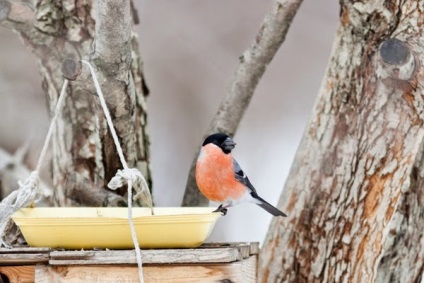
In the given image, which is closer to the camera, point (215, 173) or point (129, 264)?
point (129, 264)

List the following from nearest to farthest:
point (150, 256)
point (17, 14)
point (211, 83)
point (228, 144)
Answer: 1. point (150, 256)
2. point (228, 144)
3. point (17, 14)
4. point (211, 83)

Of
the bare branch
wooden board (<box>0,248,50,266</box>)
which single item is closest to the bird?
wooden board (<box>0,248,50,266</box>)

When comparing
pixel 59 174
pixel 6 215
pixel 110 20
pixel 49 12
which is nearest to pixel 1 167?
pixel 59 174

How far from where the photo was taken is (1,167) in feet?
10.7

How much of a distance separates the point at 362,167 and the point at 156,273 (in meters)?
0.93

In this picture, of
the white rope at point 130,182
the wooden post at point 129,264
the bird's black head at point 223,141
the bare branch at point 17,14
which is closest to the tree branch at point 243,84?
the bare branch at point 17,14

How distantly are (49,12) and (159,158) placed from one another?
1.60m

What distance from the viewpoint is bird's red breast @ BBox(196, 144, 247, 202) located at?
6.15 ft

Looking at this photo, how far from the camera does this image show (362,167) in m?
2.32

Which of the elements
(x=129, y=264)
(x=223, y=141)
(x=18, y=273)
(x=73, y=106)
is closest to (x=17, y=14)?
(x=73, y=106)

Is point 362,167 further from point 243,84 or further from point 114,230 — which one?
Result: point 114,230

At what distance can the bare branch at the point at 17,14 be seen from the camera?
243 cm

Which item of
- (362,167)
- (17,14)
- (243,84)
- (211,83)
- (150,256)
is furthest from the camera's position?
(211,83)

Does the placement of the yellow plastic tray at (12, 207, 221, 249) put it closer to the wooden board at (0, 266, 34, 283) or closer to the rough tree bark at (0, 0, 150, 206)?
the wooden board at (0, 266, 34, 283)
